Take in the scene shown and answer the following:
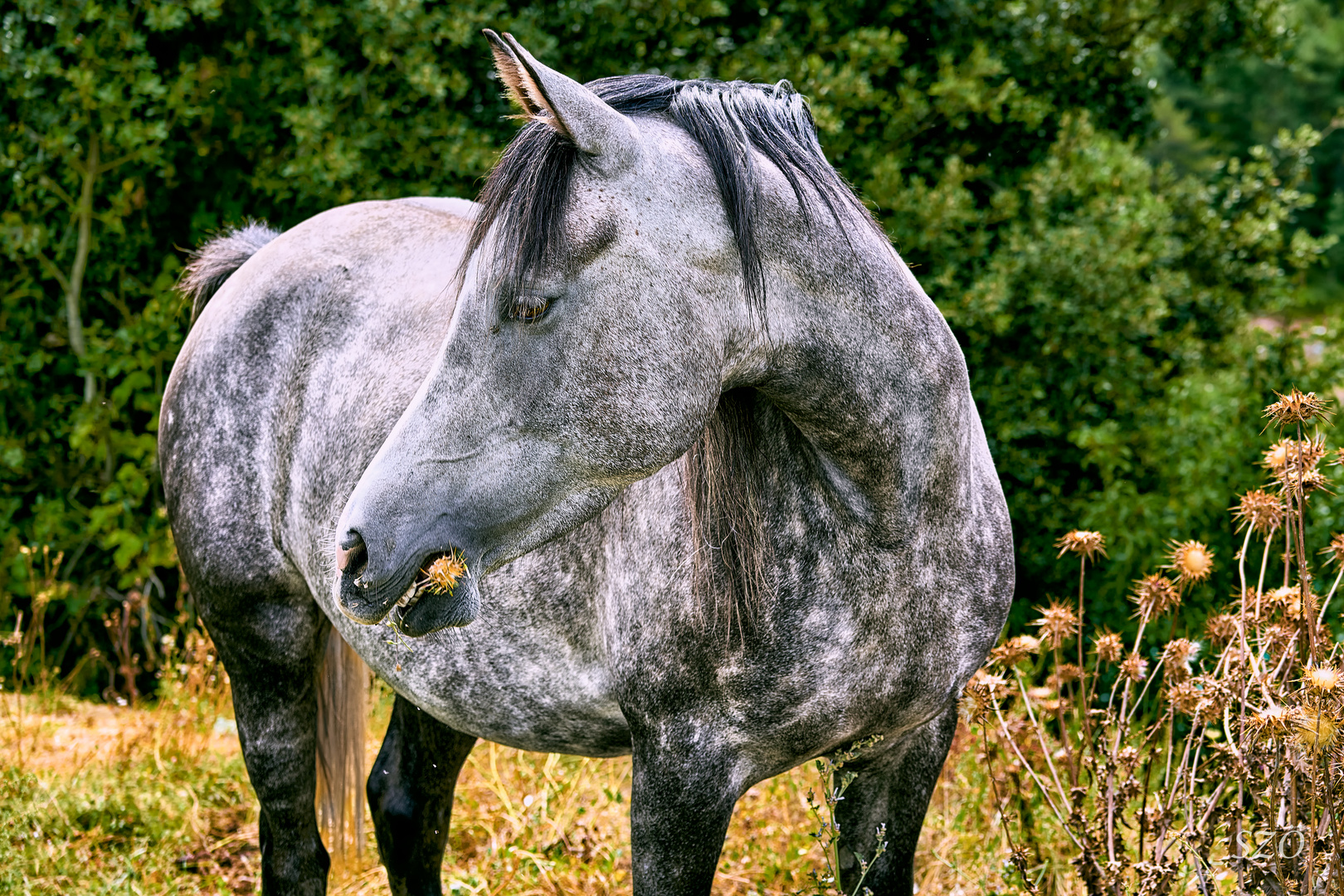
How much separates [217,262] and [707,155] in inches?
78.7

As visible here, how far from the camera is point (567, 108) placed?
141cm

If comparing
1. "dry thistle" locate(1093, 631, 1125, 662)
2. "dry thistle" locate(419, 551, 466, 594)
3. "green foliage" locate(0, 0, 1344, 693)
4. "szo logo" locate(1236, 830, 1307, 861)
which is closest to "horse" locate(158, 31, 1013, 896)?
"dry thistle" locate(419, 551, 466, 594)

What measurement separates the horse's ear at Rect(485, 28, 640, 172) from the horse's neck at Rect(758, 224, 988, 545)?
295 mm

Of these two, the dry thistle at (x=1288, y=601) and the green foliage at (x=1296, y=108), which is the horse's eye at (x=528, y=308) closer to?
the dry thistle at (x=1288, y=601)

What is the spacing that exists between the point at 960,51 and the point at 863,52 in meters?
0.63

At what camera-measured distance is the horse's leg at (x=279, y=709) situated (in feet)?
8.73

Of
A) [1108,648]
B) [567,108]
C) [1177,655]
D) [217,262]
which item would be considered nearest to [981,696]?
[1108,648]

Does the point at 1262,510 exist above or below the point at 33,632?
above

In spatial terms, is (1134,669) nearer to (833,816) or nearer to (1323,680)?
(1323,680)

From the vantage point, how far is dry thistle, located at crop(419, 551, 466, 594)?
143cm

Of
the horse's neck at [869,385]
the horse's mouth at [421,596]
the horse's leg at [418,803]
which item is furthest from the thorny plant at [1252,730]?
the horse's leg at [418,803]

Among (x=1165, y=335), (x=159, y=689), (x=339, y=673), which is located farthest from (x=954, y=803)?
(x=159, y=689)

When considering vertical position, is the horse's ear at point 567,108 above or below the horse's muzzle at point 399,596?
above

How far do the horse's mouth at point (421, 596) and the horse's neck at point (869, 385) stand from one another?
1.75ft
